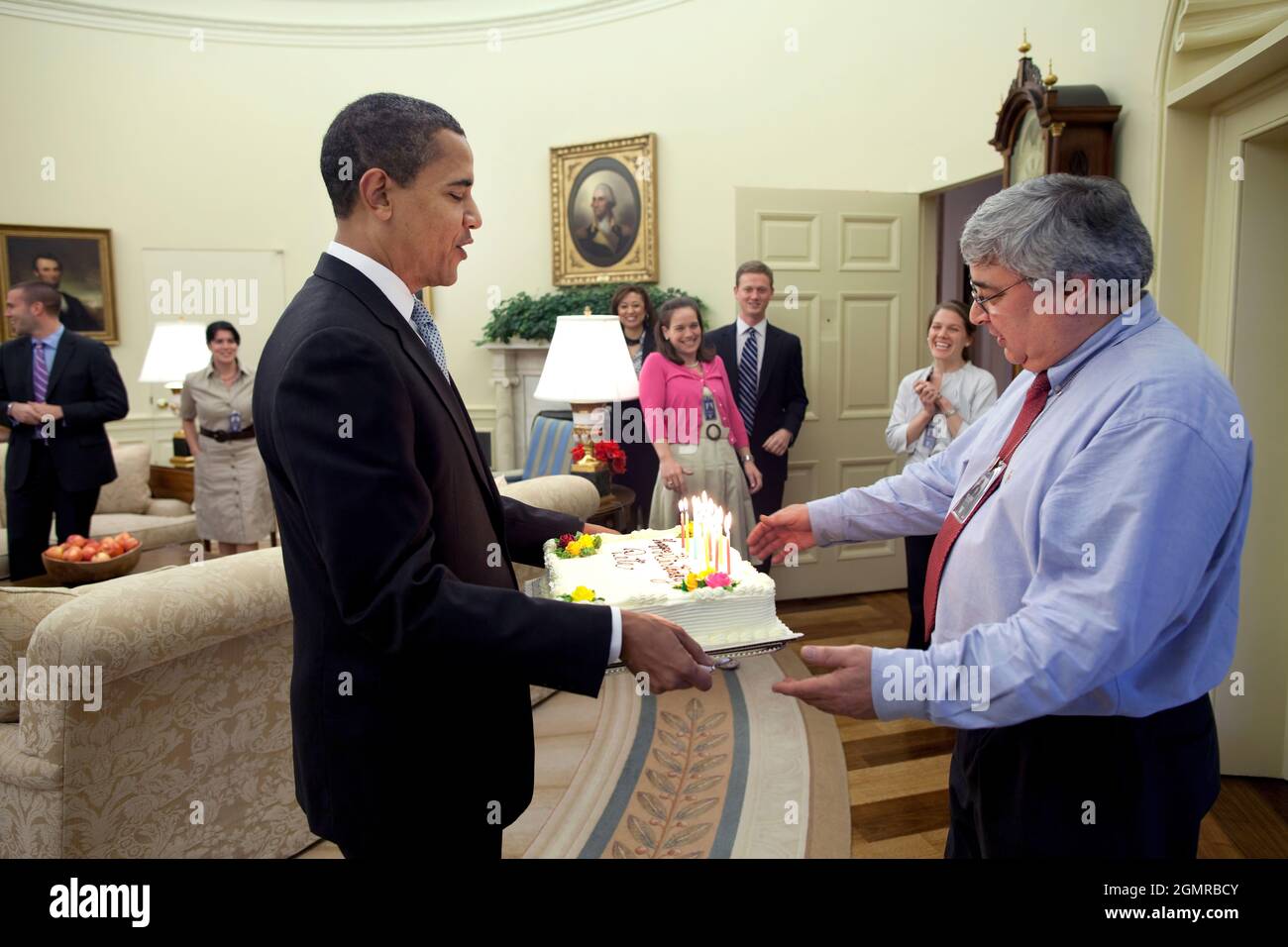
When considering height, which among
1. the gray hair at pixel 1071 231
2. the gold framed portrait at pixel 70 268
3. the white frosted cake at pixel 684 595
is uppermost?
the gold framed portrait at pixel 70 268

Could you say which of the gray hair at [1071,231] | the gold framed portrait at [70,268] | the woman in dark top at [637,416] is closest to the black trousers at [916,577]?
the woman in dark top at [637,416]

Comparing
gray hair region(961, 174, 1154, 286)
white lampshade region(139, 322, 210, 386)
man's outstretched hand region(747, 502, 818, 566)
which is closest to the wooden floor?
man's outstretched hand region(747, 502, 818, 566)

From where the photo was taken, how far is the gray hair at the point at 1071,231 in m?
1.50

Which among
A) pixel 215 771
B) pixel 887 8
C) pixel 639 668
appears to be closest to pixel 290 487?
pixel 639 668

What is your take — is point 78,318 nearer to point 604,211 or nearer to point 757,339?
point 604,211

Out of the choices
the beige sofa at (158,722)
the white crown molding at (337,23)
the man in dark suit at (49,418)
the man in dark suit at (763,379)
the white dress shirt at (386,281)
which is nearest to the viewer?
the white dress shirt at (386,281)

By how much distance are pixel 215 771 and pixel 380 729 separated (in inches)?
64.0

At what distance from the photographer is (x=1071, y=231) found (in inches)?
59.4

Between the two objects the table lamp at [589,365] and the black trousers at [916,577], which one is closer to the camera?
the black trousers at [916,577]

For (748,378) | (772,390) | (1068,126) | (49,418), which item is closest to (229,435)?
(49,418)

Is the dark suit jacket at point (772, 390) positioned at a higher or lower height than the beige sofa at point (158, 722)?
higher

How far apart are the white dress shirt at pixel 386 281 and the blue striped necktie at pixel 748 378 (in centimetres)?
406

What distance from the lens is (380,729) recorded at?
1.50 m

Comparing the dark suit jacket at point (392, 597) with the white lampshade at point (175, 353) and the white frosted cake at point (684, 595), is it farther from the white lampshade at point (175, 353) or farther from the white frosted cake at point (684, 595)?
the white lampshade at point (175, 353)
